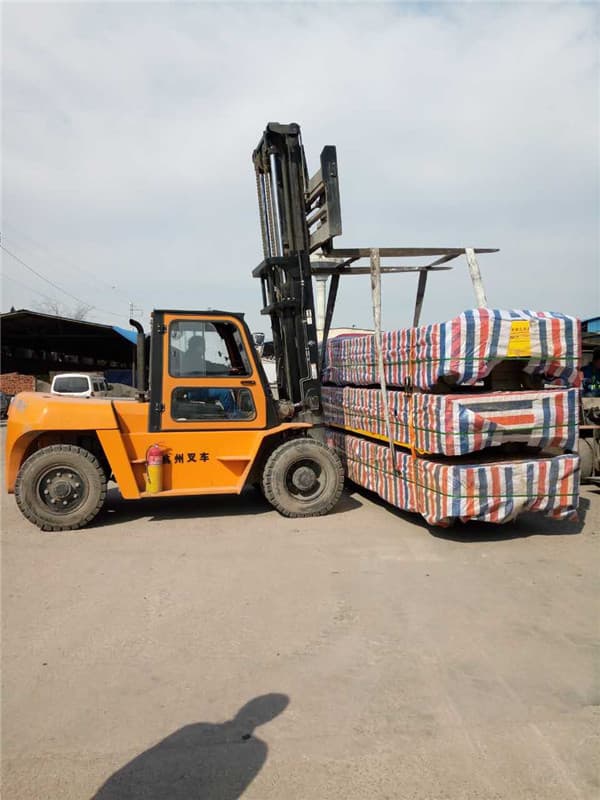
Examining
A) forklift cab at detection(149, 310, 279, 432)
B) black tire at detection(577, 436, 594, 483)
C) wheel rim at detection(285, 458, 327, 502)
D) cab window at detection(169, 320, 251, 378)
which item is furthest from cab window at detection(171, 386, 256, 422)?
black tire at detection(577, 436, 594, 483)

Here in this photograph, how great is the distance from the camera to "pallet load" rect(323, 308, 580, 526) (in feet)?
18.3

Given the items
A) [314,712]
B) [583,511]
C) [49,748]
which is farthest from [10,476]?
[583,511]

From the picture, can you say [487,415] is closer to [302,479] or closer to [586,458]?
[302,479]

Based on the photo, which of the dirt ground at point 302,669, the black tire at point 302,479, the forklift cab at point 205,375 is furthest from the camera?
the black tire at point 302,479

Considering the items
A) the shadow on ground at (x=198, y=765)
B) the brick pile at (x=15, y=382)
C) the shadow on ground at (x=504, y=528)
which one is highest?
the brick pile at (x=15, y=382)

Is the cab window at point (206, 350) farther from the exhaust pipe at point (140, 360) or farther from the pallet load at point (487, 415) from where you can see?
the pallet load at point (487, 415)

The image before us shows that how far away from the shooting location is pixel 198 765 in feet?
8.54

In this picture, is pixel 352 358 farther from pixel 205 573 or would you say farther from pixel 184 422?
pixel 205 573

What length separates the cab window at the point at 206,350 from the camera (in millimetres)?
6699

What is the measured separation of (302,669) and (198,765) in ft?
3.12

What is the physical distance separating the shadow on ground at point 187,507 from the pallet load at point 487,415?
1.69 meters

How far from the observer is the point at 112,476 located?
7.06m

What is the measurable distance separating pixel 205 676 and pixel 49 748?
890 mm

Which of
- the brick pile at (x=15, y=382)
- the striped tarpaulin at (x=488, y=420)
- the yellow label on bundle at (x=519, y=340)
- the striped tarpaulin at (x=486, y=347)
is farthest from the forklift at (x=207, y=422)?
the brick pile at (x=15, y=382)
